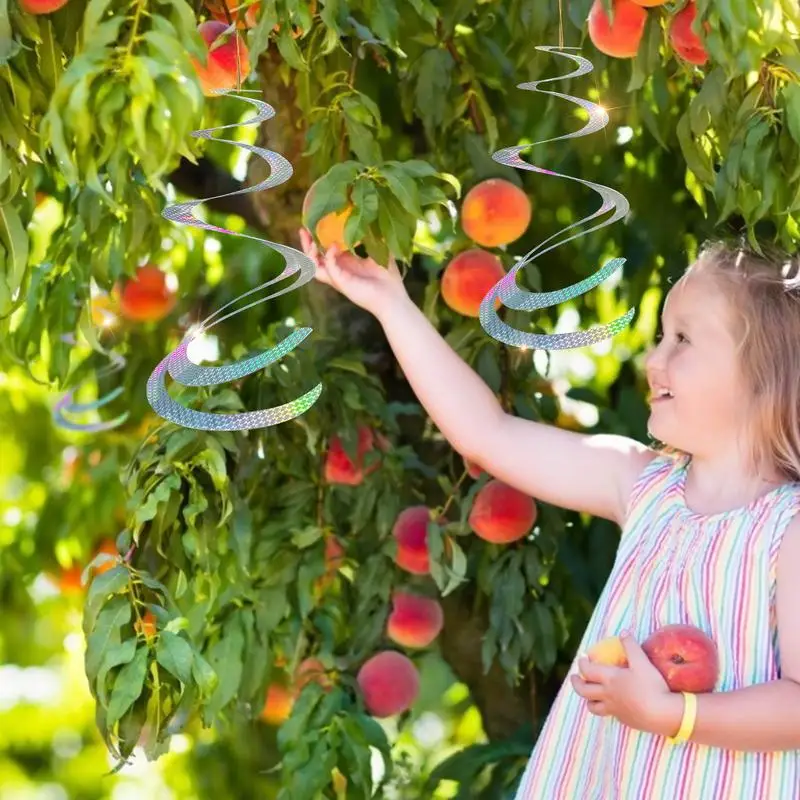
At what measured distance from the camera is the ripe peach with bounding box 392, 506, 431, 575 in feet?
6.35

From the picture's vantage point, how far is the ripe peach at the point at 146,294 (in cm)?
214

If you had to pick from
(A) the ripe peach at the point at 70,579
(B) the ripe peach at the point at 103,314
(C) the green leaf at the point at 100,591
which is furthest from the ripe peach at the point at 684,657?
(A) the ripe peach at the point at 70,579

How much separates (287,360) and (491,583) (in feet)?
1.45

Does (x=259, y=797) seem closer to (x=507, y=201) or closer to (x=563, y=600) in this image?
(x=563, y=600)

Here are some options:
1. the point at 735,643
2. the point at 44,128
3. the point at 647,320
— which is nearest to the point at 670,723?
the point at 735,643

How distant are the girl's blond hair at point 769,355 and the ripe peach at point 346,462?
0.56 meters

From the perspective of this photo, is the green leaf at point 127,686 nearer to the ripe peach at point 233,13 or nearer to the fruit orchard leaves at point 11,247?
the fruit orchard leaves at point 11,247

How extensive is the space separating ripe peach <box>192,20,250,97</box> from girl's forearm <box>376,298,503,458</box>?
1.02ft

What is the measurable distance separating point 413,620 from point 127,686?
28.6 inches

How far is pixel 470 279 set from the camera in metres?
1.83

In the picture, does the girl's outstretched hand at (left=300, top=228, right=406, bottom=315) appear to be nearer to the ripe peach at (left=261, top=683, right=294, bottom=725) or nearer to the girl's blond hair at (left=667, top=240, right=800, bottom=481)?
the girl's blond hair at (left=667, top=240, right=800, bottom=481)

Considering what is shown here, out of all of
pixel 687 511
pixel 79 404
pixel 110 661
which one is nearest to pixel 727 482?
pixel 687 511

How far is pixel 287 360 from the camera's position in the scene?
176cm

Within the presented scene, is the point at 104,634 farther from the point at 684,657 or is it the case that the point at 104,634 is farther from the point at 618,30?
the point at 618,30
